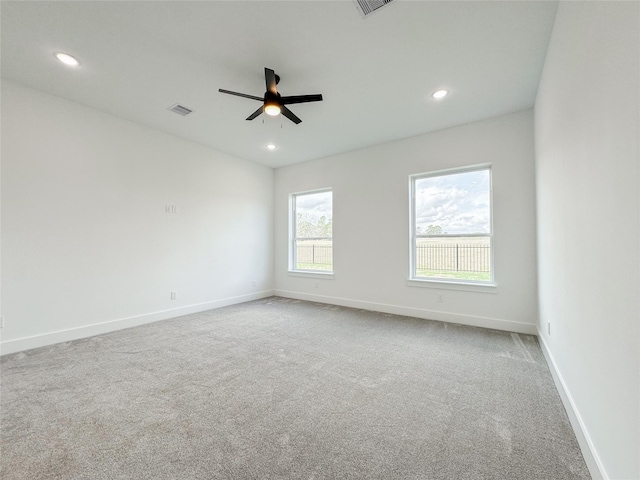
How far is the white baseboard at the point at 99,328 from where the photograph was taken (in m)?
2.95

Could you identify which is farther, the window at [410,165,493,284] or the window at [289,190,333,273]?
the window at [289,190,333,273]

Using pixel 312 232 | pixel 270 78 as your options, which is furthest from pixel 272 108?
pixel 312 232

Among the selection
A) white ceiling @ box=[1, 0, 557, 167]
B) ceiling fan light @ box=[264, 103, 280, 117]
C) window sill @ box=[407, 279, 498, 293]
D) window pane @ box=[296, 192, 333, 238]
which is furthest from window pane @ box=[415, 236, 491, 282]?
ceiling fan light @ box=[264, 103, 280, 117]

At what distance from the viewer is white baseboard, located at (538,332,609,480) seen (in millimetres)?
1297

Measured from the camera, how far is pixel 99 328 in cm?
352

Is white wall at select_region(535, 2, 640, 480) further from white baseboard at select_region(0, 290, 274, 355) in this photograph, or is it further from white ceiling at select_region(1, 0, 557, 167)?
white baseboard at select_region(0, 290, 274, 355)

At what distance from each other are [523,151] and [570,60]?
2.07 metres

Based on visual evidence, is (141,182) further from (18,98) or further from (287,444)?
(287,444)

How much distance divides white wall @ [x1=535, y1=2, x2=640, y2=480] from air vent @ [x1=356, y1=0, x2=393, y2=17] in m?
1.18

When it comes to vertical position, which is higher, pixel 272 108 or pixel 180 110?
pixel 180 110

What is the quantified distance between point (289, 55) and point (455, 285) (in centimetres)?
358

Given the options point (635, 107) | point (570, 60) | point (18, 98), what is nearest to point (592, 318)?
point (635, 107)

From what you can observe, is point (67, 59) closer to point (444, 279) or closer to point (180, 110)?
point (180, 110)

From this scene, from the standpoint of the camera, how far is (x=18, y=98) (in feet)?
9.75
